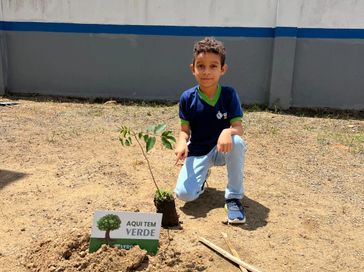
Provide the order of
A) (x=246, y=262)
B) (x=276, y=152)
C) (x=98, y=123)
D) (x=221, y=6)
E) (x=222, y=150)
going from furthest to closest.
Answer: (x=221, y=6) < (x=98, y=123) < (x=276, y=152) < (x=222, y=150) < (x=246, y=262)

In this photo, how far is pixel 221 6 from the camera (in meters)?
6.87

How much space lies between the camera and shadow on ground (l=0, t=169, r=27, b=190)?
138 inches

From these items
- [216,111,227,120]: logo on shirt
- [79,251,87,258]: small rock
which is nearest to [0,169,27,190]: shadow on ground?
[79,251,87,258]: small rock

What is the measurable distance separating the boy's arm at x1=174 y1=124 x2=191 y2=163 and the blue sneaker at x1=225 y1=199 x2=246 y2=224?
19.1 inches

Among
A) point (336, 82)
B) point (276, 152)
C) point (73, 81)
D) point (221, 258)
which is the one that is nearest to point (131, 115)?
point (73, 81)

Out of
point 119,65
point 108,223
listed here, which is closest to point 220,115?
point 108,223

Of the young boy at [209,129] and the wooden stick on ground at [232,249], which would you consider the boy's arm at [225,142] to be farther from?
the wooden stick on ground at [232,249]

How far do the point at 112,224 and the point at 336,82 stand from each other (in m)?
5.60

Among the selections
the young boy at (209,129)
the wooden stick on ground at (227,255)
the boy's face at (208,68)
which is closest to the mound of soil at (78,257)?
the wooden stick on ground at (227,255)

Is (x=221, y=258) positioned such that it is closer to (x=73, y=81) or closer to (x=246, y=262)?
(x=246, y=262)

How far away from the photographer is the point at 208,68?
9.45 ft

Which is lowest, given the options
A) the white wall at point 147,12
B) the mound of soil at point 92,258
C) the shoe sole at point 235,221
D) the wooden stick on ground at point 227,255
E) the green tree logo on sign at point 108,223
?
the shoe sole at point 235,221

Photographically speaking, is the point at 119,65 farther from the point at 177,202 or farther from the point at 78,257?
the point at 78,257

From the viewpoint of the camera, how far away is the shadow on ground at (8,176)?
3.50 metres
